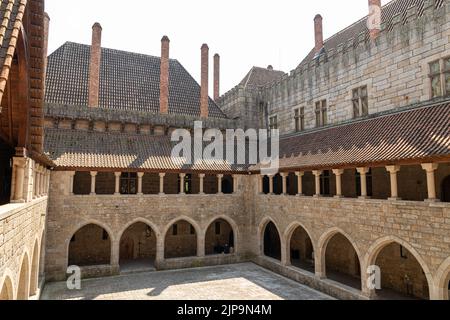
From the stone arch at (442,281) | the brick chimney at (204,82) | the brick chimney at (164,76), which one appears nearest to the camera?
the stone arch at (442,281)

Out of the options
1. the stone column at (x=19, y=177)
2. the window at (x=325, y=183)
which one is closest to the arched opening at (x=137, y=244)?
the window at (x=325, y=183)

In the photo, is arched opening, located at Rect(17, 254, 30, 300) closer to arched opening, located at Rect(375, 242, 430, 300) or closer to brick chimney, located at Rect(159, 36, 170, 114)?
arched opening, located at Rect(375, 242, 430, 300)

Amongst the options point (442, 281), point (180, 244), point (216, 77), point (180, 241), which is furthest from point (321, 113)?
point (180, 244)

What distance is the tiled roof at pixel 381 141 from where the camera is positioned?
9375 millimetres

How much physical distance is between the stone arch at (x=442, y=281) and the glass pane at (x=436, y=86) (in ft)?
21.1

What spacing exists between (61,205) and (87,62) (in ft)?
33.0

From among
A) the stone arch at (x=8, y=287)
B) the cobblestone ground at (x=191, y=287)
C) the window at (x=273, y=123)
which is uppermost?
the window at (x=273, y=123)

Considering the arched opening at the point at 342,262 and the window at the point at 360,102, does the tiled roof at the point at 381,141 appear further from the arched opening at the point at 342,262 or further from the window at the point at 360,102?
the arched opening at the point at 342,262

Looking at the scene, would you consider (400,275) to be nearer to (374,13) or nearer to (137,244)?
(374,13)

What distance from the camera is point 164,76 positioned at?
732 inches

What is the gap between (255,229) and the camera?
17.6m

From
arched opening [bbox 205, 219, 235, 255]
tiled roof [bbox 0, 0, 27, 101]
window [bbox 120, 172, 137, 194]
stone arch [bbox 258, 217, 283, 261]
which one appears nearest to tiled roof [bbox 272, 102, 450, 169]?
stone arch [bbox 258, 217, 283, 261]

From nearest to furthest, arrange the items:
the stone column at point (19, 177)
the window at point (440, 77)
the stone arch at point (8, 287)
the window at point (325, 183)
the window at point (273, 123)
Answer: the stone arch at point (8, 287)
the stone column at point (19, 177)
the window at point (440, 77)
the window at point (325, 183)
the window at point (273, 123)
